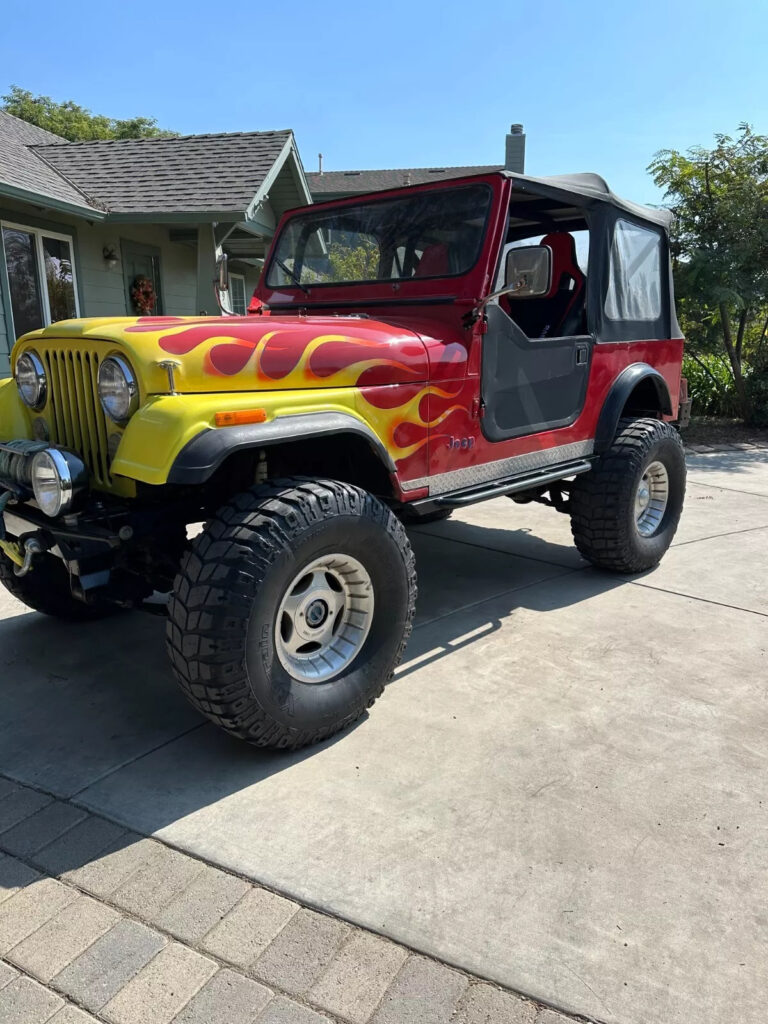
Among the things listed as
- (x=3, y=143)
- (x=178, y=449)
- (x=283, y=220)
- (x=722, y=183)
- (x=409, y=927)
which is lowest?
(x=409, y=927)

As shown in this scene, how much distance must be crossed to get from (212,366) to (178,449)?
392 millimetres

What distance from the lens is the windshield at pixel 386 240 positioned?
3.47 metres

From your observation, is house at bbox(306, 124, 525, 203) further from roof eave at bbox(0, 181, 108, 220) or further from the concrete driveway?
the concrete driveway

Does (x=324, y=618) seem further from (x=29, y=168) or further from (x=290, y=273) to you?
(x=29, y=168)

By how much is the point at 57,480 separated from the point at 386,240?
84.5 inches

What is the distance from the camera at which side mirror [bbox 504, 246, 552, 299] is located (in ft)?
10.2

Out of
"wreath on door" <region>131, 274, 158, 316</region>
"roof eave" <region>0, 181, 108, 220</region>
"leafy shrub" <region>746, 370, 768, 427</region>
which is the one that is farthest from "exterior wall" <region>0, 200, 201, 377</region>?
"leafy shrub" <region>746, 370, 768, 427</region>

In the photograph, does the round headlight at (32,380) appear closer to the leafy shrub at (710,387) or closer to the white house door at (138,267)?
the white house door at (138,267)

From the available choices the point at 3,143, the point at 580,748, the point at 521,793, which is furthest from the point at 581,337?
the point at 3,143

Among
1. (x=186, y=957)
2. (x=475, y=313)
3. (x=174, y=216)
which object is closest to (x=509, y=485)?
(x=475, y=313)

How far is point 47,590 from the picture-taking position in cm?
360

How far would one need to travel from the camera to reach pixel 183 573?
2.40 m

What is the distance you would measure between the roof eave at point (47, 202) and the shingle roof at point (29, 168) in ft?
0.05

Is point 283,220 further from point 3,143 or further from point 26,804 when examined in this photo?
point 3,143
